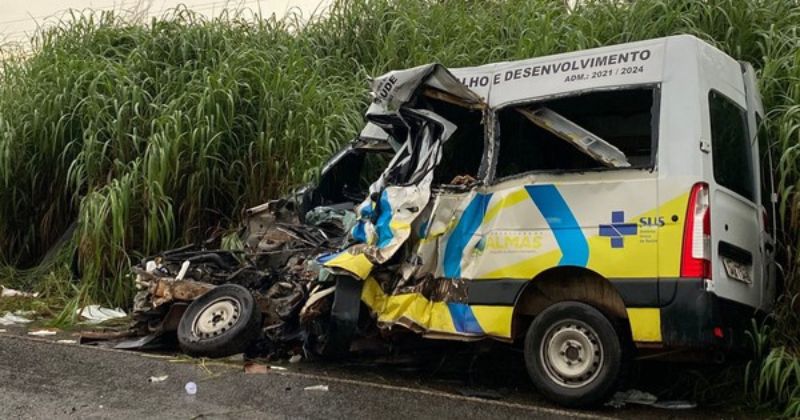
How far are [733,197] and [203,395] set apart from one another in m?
3.41

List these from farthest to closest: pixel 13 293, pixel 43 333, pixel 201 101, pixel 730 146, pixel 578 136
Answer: pixel 13 293
pixel 201 101
pixel 43 333
pixel 578 136
pixel 730 146

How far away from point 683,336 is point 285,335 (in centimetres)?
289

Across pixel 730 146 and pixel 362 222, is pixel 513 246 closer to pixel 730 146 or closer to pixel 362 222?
pixel 362 222

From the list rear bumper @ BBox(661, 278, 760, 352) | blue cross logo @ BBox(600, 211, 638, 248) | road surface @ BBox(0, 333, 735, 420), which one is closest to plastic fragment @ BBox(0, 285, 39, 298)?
road surface @ BBox(0, 333, 735, 420)

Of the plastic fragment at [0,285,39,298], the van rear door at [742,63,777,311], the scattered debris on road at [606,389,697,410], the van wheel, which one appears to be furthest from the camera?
the plastic fragment at [0,285,39,298]

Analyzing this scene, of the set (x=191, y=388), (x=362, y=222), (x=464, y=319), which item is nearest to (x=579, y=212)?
(x=464, y=319)

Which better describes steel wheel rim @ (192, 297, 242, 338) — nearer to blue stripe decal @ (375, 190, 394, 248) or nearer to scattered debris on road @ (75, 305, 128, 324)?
blue stripe decal @ (375, 190, 394, 248)

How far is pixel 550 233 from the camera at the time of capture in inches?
176

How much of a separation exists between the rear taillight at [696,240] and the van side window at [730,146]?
31 centimetres

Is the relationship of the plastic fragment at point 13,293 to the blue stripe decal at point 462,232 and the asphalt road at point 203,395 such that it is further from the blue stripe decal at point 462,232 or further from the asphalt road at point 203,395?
the blue stripe decal at point 462,232

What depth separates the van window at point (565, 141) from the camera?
4.81 metres

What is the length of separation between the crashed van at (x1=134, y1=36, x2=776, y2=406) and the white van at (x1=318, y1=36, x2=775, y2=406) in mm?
11

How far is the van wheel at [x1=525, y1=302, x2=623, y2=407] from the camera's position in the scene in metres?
4.20

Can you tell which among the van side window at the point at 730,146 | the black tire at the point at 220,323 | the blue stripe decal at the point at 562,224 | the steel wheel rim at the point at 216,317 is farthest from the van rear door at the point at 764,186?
the steel wheel rim at the point at 216,317
